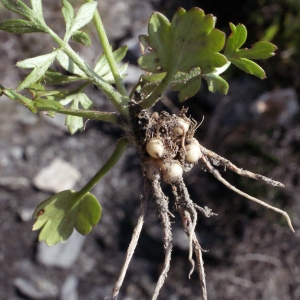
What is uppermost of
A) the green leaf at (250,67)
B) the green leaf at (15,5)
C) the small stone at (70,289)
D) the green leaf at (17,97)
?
the green leaf at (250,67)

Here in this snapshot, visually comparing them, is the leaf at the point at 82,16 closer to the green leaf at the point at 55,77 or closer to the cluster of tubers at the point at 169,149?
the green leaf at the point at 55,77

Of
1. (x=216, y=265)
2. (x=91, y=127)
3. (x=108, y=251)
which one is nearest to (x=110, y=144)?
(x=91, y=127)

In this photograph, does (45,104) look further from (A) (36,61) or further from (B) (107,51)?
(B) (107,51)

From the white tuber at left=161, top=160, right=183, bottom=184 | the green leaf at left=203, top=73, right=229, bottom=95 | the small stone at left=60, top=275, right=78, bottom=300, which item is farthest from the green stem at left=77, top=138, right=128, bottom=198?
the small stone at left=60, top=275, right=78, bottom=300

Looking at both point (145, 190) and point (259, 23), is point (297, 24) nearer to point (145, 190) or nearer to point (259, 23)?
point (259, 23)

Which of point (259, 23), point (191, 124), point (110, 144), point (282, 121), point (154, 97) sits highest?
point (154, 97)

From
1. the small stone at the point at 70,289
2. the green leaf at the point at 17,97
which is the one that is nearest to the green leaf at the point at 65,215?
the green leaf at the point at 17,97
